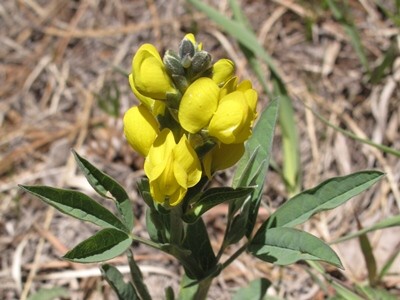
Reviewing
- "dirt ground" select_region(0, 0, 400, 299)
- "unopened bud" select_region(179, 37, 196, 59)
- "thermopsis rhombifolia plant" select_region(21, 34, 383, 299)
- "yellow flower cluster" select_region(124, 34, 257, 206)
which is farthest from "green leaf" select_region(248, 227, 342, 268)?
"dirt ground" select_region(0, 0, 400, 299)

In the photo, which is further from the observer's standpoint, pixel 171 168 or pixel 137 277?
pixel 137 277

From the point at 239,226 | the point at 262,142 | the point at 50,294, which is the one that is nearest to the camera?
the point at 239,226

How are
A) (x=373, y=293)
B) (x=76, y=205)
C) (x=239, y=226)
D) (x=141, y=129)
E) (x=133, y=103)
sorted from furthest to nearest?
(x=133, y=103) < (x=373, y=293) < (x=239, y=226) < (x=76, y=205) < (x=141, y=129)

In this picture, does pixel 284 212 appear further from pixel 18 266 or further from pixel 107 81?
pixel 107 81

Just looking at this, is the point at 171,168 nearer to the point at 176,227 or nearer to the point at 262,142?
the point at 176,227

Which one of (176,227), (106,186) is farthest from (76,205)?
(176,227)

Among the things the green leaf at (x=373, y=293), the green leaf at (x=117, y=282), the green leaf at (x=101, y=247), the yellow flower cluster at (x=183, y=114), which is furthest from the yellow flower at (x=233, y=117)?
the green leaf at (x=373, y=293)

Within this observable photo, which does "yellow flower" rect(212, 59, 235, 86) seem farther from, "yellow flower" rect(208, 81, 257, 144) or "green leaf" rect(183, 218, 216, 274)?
"green leaf" rect(183, 218, 216, 274)

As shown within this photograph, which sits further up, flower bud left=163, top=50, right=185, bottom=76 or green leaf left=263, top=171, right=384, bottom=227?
flower bud left=163, top=50, right=185, bottom=76

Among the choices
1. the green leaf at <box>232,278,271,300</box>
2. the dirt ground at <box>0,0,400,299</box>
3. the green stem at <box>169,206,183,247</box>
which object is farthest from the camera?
the dirt ground at <box>0,0,400,299</box>
